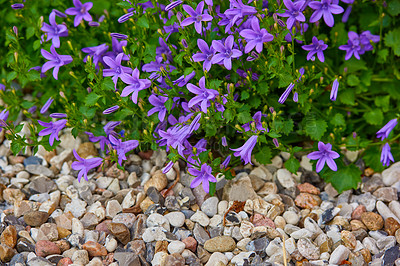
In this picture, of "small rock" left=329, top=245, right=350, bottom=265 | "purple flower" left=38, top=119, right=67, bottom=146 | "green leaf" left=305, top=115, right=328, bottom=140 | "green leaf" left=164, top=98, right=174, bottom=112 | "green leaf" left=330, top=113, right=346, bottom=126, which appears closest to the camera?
"small rock" left=329, top=245, right=350, bottom=265

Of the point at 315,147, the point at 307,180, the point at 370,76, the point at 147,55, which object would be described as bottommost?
the point at 307,180

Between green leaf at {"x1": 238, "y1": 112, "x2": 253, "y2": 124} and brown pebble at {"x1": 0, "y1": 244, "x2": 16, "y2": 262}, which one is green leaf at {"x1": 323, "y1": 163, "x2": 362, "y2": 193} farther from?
brown pebble at {"x1": 0, "y1": 244, "x2": 16, "y2": 262}

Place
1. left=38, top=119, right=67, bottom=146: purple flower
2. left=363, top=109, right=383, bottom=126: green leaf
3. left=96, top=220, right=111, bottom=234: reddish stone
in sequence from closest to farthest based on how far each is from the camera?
left=96, top=220, right=111, bottom=234: reddish stone
left=38, top=119, right=67, bottom=146: purple flower
left=363, top=109, right=383, bottom=126: green leaf

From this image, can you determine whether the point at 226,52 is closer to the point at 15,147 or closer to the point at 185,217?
the point at 185,217

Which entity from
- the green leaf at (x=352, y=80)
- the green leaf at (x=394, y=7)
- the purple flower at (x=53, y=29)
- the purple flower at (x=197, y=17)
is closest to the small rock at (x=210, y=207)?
the purple flower at (x=197, y=17)

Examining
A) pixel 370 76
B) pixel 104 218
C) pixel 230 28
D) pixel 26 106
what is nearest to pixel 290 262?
pixel 104 218

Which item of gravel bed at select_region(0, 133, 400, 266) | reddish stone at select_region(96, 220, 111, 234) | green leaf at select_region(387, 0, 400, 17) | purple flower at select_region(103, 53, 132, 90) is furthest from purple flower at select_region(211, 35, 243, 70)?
green leaf at select_region(387, 0, 400, 17)

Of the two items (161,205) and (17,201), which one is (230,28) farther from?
(17,201)
